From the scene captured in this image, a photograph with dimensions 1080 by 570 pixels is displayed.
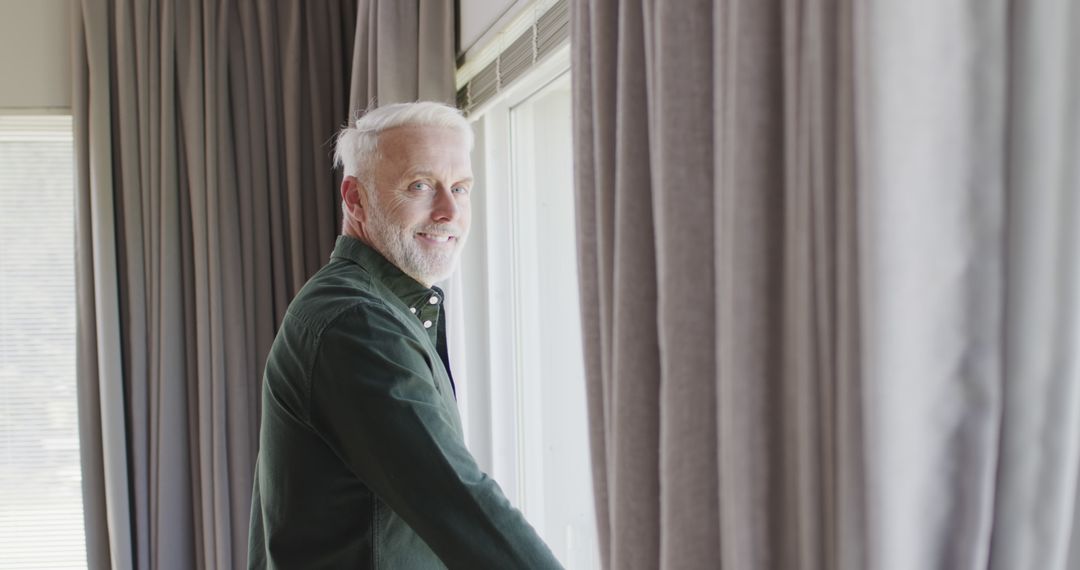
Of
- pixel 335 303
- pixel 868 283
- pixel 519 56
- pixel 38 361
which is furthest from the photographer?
pixel 38 361

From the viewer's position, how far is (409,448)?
1.16m

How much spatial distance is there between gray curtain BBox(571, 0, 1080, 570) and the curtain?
232 centimetres

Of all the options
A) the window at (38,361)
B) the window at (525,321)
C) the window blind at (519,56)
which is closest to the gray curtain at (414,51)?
the window blind at (519,56)

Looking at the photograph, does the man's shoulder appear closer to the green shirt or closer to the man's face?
the green shirt

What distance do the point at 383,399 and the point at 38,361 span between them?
8.17 feet

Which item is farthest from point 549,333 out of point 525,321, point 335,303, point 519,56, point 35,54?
point 35,54

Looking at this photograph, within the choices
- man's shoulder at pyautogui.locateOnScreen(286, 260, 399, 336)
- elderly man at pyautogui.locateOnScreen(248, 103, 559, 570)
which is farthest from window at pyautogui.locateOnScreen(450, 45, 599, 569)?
man's shoulder at pyautogui.locateOnScreen(286, 260, 399, 336)

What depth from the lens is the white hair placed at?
1.61m

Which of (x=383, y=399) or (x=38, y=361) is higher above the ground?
(x=383, y=399)

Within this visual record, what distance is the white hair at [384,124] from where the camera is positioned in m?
1.61

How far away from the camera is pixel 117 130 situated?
2.97 meters

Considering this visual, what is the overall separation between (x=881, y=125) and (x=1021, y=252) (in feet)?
0.39

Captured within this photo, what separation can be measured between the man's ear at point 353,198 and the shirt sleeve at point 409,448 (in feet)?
1.29

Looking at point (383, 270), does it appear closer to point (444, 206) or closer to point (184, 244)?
point (444, 206)
